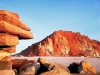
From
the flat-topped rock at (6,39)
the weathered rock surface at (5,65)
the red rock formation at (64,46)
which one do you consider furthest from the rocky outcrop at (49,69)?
the red rock formation at (64,46)

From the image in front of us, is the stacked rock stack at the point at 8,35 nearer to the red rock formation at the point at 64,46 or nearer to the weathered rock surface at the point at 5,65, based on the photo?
the weathered rock surface at the point at 5,65

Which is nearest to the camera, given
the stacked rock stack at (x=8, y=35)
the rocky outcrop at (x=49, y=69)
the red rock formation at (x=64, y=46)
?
the stacked rock stack at (x=8, y=35)

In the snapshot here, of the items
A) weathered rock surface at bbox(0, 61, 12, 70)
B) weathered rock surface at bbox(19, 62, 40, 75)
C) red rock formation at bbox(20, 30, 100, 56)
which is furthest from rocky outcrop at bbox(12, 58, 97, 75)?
red rock formation at bbox(20, 30, 100, 56)

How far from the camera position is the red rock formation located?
566 ft

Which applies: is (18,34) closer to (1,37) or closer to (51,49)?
(1,37)

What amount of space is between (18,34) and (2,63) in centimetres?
125

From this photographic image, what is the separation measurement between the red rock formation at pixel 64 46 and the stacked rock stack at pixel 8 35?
157 m

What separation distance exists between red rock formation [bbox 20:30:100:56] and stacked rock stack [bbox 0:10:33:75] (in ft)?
515

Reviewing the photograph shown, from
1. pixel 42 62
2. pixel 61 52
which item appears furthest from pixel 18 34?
pixel 61 52

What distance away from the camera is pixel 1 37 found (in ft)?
22.7

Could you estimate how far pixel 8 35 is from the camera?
7094mm

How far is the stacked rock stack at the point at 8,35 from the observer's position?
6.89 meters

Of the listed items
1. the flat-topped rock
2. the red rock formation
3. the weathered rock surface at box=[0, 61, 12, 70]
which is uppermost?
the red rock formation

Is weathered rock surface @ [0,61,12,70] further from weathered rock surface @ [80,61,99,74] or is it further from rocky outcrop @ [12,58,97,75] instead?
weathered rock surface @ [80,61,99,74]
